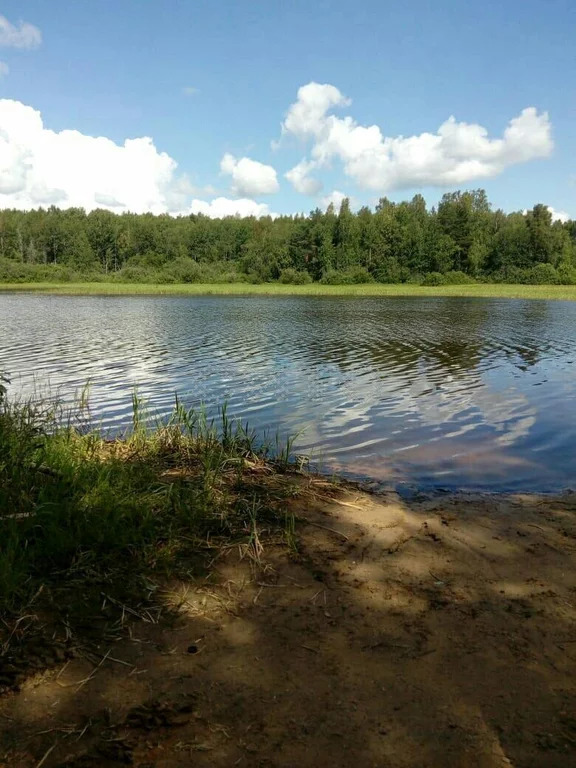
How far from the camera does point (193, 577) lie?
160 inches

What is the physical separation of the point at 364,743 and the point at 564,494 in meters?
5.63

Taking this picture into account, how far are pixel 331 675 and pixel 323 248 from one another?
116653 millimetres

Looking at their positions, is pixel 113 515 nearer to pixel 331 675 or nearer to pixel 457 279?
pixel 331 675

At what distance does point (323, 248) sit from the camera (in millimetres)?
115500

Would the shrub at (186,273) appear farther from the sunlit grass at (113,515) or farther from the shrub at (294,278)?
the sunlit grass at (113,515)

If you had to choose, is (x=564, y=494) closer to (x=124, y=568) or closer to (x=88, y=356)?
(x=124, y=568)

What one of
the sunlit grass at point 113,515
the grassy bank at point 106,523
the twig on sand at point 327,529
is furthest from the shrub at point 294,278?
the twig on sand at point 327,529

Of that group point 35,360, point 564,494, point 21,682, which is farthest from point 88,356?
point 21,682

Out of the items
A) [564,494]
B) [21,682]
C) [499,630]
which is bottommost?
[564,494]

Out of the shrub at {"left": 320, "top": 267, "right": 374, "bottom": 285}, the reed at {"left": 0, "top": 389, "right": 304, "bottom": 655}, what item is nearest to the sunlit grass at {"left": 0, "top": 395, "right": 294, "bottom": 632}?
the reed at {"left": 0, "top": 389, "right": 304, "bottom": 655}

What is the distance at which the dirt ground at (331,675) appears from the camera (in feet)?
8.44

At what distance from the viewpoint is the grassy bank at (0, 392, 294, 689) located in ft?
11.5

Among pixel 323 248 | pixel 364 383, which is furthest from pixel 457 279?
pixel 364 383

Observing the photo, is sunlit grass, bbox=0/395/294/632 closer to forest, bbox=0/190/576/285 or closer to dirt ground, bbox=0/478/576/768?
dirt ground, bbox=0/478/576/768
